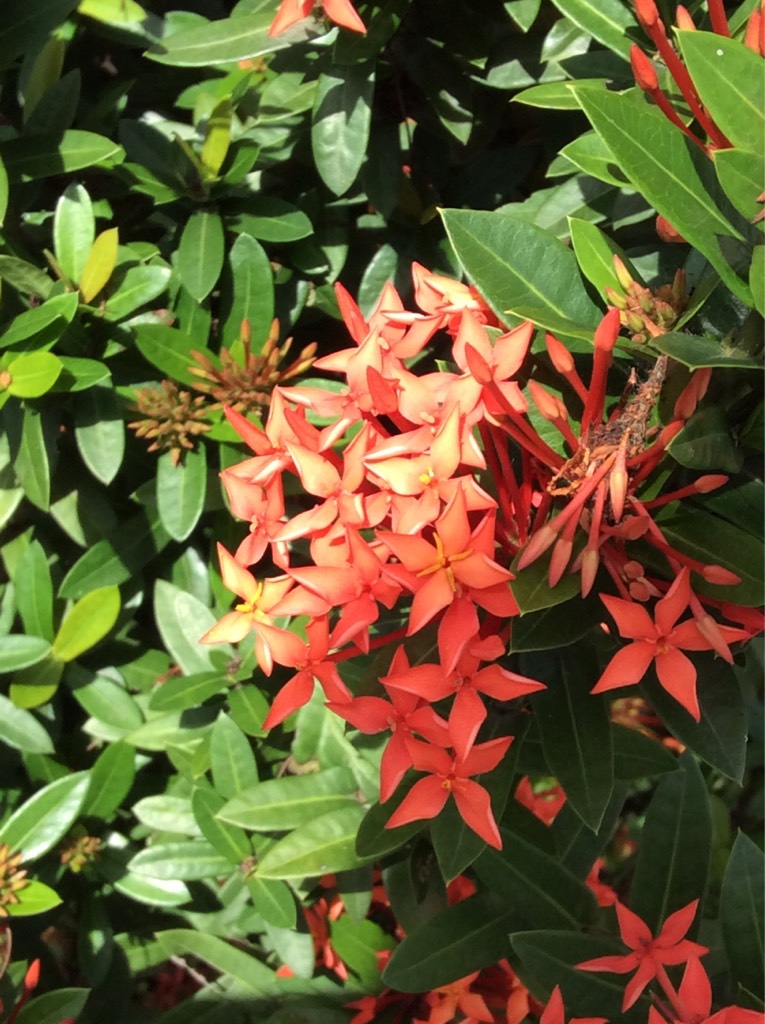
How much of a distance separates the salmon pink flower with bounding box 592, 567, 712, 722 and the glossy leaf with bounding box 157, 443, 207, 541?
22.5 inches

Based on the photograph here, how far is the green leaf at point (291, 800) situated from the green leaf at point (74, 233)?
2.23 ft

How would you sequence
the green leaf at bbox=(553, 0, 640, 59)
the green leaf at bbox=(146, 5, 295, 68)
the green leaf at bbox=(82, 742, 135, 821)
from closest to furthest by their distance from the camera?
1. the green leaf at bbox=(553, 0, 640, 59)
2. the green leaf at bbox=(146, 5, 295, 68)
3. the green leaf at bbox=(82, 742, 135, 821)

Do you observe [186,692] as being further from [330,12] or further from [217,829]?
[330,12]

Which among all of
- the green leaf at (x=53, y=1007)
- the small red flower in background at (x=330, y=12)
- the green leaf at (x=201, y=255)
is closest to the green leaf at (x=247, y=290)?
the green leaf at (x=201, y=255)

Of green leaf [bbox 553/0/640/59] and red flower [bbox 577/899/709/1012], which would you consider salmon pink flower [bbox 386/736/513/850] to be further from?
green leaf [bbox 553/0/640/59]

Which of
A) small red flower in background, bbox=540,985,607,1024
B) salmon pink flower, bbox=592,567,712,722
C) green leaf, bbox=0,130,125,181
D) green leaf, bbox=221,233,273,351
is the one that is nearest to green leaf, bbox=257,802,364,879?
small red flower in background, bbox=540,985,607,1024

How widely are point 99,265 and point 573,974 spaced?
96cm

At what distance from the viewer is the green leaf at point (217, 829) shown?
1.18 meters

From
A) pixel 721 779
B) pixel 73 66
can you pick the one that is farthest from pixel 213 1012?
pixel 73 66

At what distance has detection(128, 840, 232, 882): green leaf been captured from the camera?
4.09ft

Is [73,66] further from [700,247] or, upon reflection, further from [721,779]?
[721,779]

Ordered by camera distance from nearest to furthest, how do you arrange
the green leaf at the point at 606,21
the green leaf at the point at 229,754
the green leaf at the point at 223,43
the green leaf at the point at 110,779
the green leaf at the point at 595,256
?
the green leaf at the point at 595,256
the green leaf at the point at 606,21
the green leaf at the point at 223,43
the green leaf at the point at 229,754
the green leaf at the point at 110,779

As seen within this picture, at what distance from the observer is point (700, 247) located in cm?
71

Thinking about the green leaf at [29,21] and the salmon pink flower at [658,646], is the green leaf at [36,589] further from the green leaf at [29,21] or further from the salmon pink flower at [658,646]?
the salmon pink flower at [658,646]
